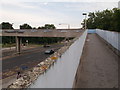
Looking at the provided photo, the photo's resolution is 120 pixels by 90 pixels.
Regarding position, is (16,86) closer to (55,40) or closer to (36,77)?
(36,77)

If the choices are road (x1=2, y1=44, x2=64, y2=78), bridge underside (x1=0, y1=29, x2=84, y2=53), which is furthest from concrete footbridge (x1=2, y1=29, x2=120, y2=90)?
bridge underside (x1=0, y1=29, x2=84, y2=53)

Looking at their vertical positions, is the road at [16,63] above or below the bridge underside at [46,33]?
below

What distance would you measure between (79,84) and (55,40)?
105m

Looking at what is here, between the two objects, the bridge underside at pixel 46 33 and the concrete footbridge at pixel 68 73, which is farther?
the bridge underside at pixel 46 33

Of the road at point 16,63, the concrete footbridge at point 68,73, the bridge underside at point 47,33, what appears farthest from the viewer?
the bridge underside at point 47,33

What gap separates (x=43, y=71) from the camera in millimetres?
1868

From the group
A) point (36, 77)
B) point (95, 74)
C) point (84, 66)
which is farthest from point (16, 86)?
point (84, 66)

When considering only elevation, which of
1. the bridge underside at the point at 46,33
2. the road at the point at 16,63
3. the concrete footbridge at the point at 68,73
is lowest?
the road at the point at 16,63

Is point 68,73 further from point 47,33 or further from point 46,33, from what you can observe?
point 46,33

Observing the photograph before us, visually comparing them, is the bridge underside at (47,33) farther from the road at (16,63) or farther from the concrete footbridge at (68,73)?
the concrete footbridge at (68,73)

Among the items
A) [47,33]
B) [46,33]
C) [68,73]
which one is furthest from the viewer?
[46,33]

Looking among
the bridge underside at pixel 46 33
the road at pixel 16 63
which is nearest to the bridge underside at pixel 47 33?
the bridge underside at pixel 46 33

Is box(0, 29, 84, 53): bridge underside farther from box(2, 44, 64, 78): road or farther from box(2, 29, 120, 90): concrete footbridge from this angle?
box(2, 29, 120, 90): concrete footbridge

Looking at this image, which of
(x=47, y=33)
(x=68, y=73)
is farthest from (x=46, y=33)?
(x=68, y=73)
